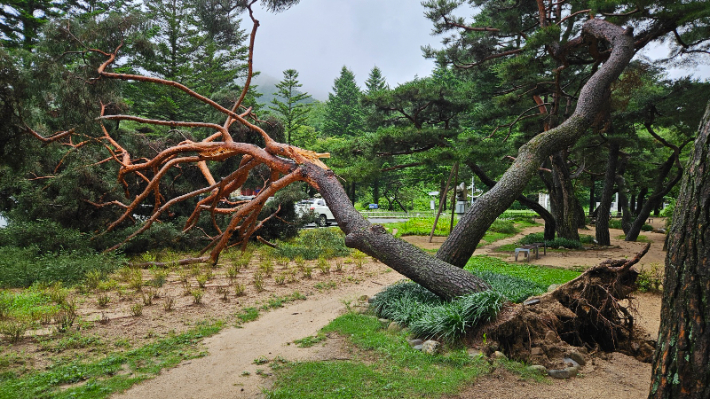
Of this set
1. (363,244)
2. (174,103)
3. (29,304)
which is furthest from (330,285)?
(174,103)

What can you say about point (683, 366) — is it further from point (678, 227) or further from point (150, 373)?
point (150, 373)

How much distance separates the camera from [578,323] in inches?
149

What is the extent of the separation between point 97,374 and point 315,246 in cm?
751

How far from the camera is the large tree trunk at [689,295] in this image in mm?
1540

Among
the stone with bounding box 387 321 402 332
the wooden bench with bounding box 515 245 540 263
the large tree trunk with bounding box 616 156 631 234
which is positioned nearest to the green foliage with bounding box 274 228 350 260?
the wooden bench with bounding box 515 245 540 263

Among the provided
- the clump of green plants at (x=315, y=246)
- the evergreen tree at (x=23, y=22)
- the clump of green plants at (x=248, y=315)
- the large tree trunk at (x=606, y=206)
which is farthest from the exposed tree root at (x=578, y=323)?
the evergreen tree at (x=23, y=22)

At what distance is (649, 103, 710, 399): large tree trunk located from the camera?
5.05ft

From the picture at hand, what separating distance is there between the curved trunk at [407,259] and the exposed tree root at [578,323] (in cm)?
69

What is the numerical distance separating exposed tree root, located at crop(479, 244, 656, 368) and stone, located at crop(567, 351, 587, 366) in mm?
44

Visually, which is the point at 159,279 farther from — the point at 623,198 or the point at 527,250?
the point at 623,198

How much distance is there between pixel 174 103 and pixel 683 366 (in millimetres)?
19947

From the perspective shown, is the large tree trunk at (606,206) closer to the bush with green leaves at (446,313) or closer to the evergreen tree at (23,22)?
the bush with green leaves at (446,313)

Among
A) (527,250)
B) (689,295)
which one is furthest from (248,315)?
(527,250)

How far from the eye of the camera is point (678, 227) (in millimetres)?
1682
